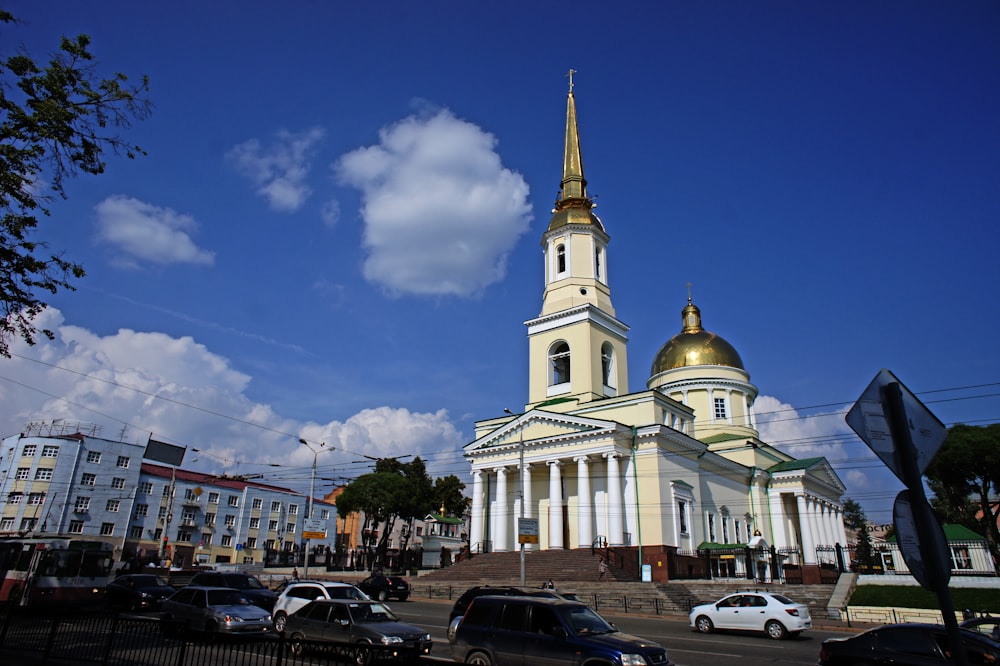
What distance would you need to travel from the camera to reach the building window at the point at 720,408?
187 feet

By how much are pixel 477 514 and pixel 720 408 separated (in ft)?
85.5

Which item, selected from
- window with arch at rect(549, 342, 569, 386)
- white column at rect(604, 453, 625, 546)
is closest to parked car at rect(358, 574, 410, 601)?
white column at rect(604, 453, 625, 546)

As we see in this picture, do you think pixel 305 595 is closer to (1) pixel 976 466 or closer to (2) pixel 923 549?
(2) pixel 923 549

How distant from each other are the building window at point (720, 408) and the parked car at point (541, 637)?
1905 inches

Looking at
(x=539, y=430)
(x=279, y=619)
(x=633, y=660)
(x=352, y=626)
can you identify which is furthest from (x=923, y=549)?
(x=539, y=430)

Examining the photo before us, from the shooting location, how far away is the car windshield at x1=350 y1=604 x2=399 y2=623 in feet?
46.9

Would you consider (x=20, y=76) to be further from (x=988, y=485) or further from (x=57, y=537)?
(x=988, y=485)

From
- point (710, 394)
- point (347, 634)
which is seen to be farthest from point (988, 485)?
point (347, 634)

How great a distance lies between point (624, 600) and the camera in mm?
29031

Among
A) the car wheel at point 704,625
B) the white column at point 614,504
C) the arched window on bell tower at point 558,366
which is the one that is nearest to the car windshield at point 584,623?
the car wheel at point 704,625

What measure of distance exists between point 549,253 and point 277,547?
48064 mm

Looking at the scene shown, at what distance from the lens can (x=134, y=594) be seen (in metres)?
23.6

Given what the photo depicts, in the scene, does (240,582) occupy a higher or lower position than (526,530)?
lower

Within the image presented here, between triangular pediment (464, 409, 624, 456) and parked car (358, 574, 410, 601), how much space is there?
36.0 ft
